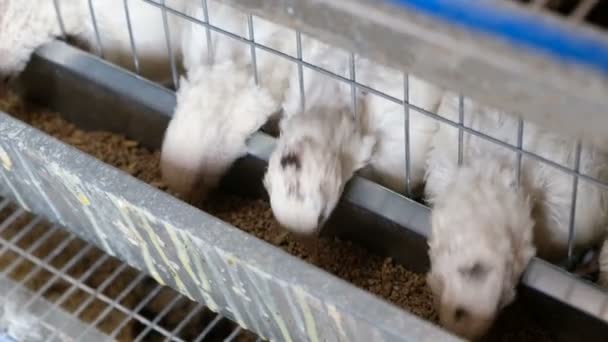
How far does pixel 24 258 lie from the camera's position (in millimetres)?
1316

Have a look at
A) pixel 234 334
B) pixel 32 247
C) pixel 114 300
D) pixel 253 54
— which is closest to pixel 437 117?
pixel 253 54

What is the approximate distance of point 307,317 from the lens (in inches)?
40.7

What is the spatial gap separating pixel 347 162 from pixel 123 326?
0.35 m

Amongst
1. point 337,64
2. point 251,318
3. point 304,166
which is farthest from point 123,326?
point 337,64

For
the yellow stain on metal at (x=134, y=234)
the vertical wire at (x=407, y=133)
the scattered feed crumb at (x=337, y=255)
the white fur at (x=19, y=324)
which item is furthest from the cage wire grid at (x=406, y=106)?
the white fur at (x=19, y=324)

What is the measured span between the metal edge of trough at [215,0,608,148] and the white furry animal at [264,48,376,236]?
1.84 ft

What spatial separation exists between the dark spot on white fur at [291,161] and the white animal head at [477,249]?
17cm

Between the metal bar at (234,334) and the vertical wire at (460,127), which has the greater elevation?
the vertical wire at (460,127)

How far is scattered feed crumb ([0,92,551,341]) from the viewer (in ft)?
3.97

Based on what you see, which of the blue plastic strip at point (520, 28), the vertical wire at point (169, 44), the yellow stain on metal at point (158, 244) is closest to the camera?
the blue plastic strip at point (520, 28)

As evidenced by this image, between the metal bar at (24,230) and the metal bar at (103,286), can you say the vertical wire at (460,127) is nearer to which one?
the metal bar at (103,286)

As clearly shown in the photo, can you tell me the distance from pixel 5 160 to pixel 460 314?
601 mm

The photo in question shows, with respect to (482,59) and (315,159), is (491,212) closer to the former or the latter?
(315,159)

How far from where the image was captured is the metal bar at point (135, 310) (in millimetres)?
1201
